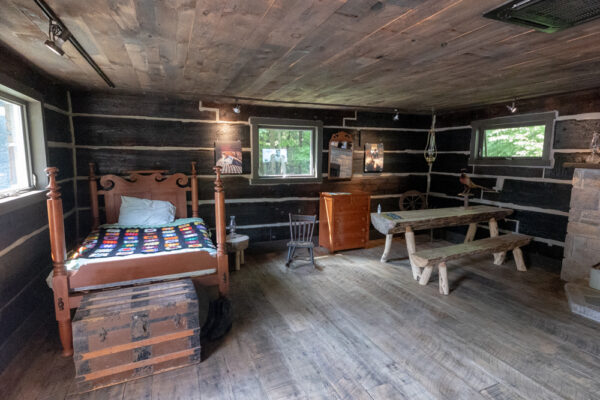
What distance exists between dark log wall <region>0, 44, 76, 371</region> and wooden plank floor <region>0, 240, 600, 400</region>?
0.75 feet

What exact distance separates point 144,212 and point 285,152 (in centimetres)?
240

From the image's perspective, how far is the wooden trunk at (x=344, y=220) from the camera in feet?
16.9

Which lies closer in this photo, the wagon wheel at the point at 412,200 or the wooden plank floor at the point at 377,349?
the wooden plank floor at the point at 377,349

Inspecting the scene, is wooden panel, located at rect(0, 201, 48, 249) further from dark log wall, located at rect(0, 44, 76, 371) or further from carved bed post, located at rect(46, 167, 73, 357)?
carved bed post, located at rect(46, 167, 73, 357)

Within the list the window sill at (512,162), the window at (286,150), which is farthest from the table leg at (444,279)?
the window at (286,150)

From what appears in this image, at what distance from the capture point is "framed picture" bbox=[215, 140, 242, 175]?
16.0 ft

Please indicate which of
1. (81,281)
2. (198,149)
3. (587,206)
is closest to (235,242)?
(198,149)

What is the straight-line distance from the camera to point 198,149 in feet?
15.7

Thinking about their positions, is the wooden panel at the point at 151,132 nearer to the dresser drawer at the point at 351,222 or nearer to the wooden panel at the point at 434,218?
the dresser drawer at the point at 351,222

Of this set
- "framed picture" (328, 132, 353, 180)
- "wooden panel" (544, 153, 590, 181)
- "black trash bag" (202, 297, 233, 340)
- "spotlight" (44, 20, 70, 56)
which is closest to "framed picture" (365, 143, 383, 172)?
"framed picture" (328, 132, 353, 180)

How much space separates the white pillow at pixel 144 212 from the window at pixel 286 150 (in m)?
1.43

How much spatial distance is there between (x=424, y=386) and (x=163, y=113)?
14.9 feet

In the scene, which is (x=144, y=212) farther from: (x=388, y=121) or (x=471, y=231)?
(x=471, y=231)

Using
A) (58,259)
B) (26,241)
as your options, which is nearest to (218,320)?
(58,259)
